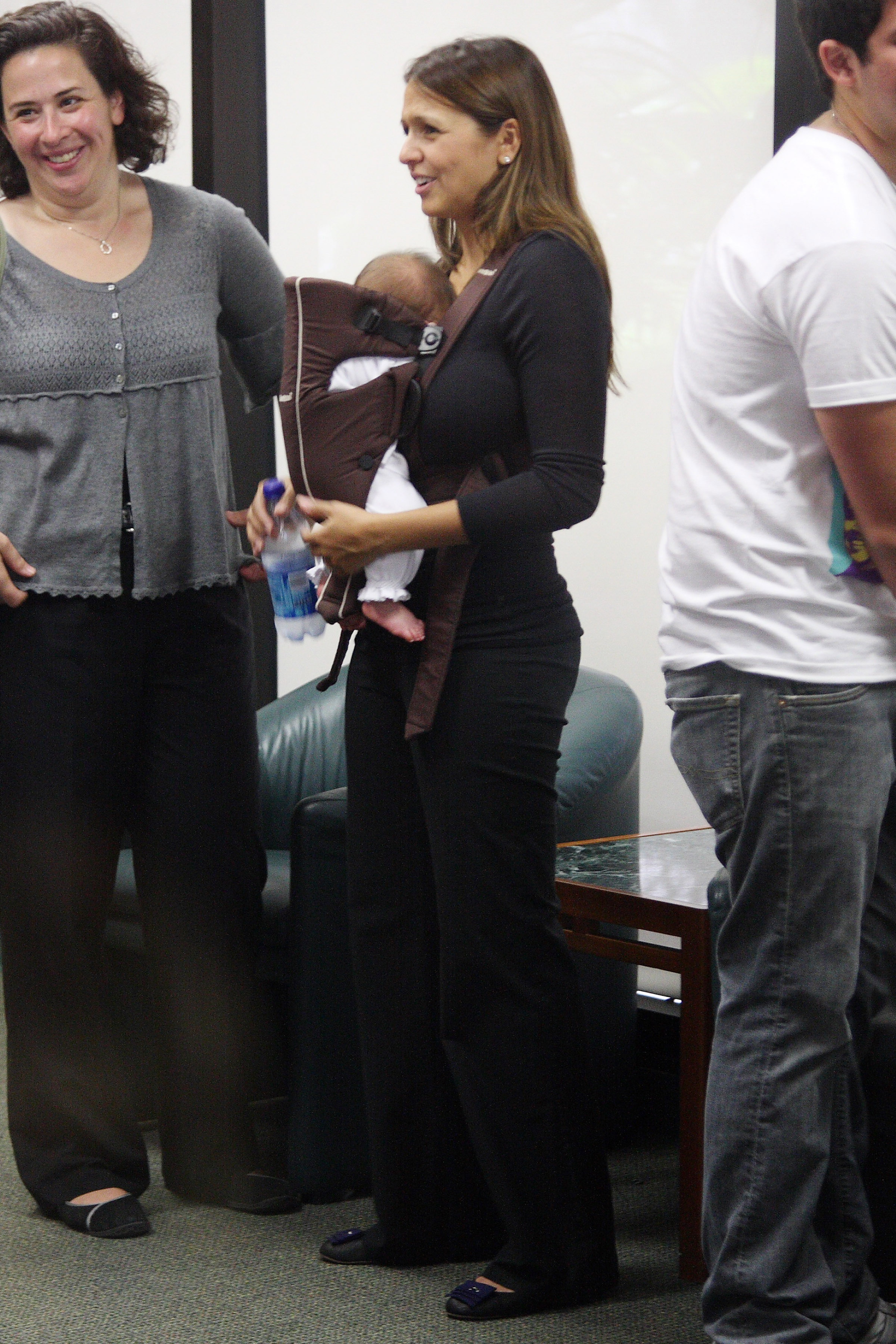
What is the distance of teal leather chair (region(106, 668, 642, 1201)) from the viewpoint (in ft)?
7.65

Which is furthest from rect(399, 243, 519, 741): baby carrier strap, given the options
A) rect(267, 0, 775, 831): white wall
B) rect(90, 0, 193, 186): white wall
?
rect(90, 0, 193, 186): white wall

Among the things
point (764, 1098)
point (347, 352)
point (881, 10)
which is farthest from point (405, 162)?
point (764, 1098)

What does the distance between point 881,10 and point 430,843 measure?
Result: 1079 mm

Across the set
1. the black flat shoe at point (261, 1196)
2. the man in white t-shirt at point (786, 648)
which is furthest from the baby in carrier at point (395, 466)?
the black flat shoe at point (261, 1196)

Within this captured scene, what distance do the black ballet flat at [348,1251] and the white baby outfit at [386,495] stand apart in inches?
36.9

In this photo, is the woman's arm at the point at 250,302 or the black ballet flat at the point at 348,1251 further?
the woman's arm at the point at 250,302

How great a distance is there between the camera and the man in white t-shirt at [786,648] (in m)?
1.33

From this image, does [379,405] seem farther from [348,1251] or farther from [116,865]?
[348,1251]

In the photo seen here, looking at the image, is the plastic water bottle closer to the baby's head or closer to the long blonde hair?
the baby's head

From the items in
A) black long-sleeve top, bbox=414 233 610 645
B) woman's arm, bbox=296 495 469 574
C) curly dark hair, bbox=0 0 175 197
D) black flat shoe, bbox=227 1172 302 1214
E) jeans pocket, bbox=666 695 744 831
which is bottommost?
black flat shoe, bbox=227 1172 302 1214

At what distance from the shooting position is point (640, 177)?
292 centimetres

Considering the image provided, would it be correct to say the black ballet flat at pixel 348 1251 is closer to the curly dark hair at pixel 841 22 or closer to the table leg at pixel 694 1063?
the table leg at pixel 694 1063

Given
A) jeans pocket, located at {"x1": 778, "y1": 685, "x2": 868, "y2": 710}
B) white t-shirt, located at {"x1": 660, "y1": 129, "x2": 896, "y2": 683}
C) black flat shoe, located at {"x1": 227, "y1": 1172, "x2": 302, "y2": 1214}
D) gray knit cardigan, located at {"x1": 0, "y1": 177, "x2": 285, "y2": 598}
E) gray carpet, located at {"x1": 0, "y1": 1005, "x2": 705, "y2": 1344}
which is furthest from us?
black flat shoe, located at {"x1": 227, "y1": 1172, "x2": 302, "y2": 1214}

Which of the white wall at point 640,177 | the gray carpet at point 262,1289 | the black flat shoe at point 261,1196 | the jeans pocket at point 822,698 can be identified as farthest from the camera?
the white wall at point 640,177
